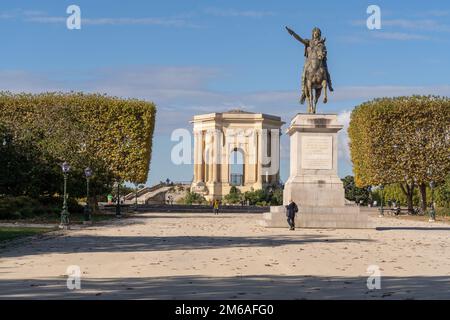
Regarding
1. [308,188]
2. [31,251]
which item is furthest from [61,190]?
[31,251]

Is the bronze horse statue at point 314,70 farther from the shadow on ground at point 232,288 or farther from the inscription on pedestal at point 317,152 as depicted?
the shadow on ground at point 232,288

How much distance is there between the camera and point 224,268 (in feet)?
56.8

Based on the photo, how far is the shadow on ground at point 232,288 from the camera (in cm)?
1256

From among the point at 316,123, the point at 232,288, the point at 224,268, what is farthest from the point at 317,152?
the point at 232,288

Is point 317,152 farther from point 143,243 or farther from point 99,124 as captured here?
point 99,124

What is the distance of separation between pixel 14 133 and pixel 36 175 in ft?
16.3

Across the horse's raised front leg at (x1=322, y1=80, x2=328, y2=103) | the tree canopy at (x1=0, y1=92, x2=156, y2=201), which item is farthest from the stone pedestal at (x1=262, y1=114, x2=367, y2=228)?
the tree canopy at (x1=0, y1=92, x2=156, y2=201)

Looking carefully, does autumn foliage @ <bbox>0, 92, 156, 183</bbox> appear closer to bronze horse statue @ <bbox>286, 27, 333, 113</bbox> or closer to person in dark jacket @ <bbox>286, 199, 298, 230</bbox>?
bronze horse statue @ <bbox>286, 27, 333, 113</bbox>

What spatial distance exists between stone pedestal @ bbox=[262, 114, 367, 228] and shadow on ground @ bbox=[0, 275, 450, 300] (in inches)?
852

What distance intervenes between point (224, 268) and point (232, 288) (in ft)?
12.3

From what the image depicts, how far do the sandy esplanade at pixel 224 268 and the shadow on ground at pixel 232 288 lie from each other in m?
0.02

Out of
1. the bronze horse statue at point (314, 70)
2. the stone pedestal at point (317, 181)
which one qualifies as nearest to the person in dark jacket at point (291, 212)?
the stone pedestal at point (317, 181)
